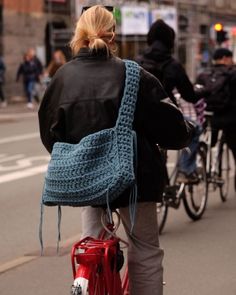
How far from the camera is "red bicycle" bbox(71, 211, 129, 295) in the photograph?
11.6 feet

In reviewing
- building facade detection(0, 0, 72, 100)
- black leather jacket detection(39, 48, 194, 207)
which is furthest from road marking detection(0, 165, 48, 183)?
building facade detection(0, 0, 72, 100)

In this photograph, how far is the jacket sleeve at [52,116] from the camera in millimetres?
3764

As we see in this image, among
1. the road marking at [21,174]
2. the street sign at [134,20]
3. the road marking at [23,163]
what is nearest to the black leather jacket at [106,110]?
the road marking at [21,174]

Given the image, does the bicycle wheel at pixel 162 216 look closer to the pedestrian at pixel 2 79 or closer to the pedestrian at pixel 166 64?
the pedestrian at pixel 166 64

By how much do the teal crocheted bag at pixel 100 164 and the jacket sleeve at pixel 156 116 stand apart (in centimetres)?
8

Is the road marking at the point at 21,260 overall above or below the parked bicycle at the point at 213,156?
below

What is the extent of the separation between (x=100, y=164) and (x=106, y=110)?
259 mm

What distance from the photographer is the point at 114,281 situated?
3.75 metres

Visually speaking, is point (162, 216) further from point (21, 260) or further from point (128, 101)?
point (128, 101)

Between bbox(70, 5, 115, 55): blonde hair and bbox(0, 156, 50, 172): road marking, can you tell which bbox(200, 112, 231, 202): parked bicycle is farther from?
bbox(70, 5, 115, 55): blonde hair

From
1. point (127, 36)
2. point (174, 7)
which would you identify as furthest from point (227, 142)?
point (174, 7)

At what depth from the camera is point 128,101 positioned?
3629mm

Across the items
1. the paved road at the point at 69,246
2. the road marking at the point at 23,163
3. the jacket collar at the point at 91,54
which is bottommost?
the road marking at the point at 23,163

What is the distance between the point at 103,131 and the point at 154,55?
3796mm
